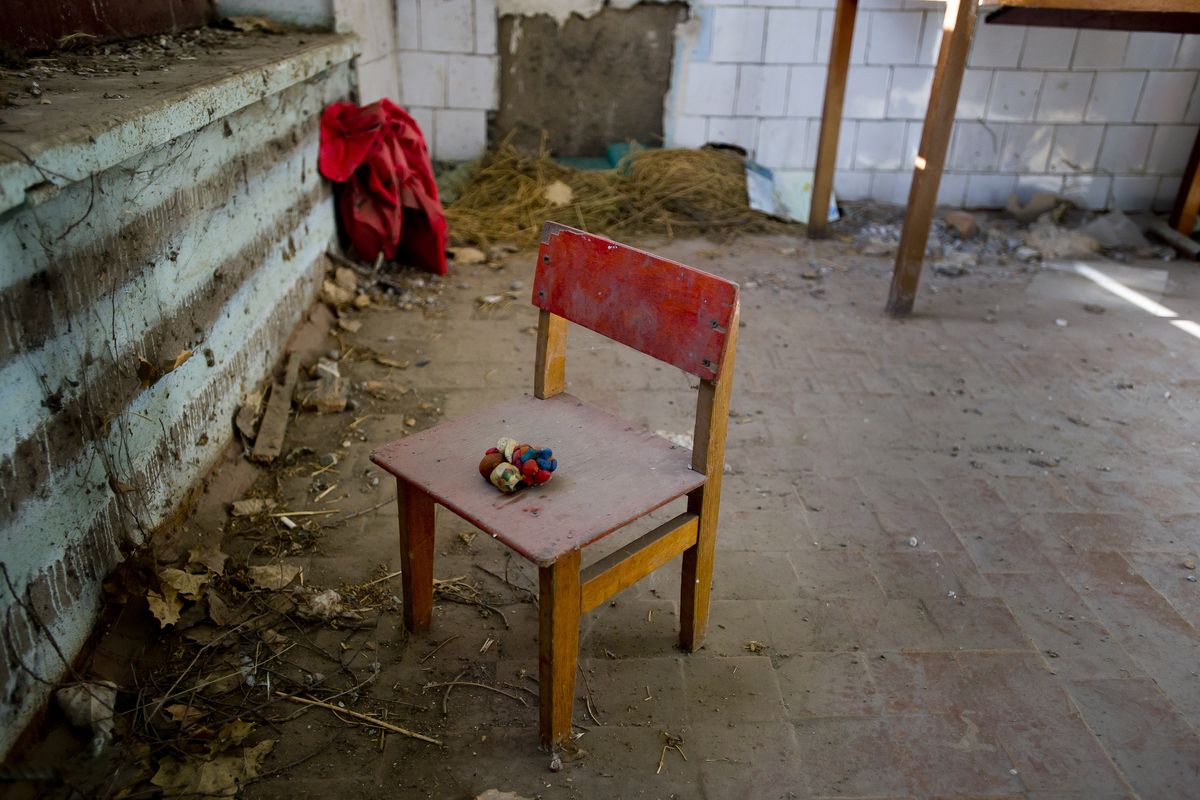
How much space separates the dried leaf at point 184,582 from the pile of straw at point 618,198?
3519 millimetres

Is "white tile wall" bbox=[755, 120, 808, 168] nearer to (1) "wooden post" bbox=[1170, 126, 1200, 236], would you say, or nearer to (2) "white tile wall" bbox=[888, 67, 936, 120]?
(2) "white tile wall" bbox=[888, 67, 936, 120]

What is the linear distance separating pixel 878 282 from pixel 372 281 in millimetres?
2915

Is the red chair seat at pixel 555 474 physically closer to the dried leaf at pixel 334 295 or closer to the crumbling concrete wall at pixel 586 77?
the dried leaf at pixel 334 295

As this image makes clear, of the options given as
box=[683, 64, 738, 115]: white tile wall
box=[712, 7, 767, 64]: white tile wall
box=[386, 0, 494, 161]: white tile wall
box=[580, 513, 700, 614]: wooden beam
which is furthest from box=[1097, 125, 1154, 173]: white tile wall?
box=[580, 513, 700, 614]: wooden beam

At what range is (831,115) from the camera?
5.73 meters

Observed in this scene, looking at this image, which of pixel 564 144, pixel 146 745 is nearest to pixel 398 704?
pixel 146 745

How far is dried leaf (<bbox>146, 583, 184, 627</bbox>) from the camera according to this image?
248 centimetres

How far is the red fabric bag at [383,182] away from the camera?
467 cm

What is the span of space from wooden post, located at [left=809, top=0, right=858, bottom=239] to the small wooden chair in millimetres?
3843

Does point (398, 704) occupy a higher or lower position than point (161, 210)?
lower

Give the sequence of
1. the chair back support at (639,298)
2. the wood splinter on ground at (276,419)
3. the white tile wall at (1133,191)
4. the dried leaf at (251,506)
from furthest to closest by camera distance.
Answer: the white tile wall at (1133,191) < the wood splinter on ground at (276,419) < the dried leaf at (251,506) < the chair back support at (639,298)

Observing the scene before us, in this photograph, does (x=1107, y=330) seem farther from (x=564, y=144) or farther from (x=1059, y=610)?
(x=564, y=144)

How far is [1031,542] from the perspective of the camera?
10.2 feet

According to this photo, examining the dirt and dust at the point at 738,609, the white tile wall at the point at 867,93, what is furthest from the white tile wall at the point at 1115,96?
the dirt and dust at the point at 738,609
